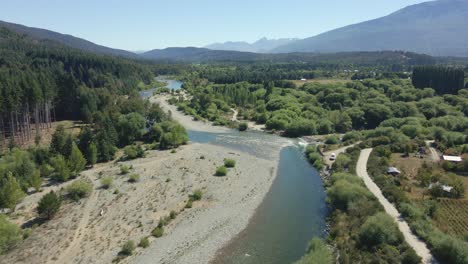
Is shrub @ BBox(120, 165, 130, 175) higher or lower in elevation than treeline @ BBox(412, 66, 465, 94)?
lower

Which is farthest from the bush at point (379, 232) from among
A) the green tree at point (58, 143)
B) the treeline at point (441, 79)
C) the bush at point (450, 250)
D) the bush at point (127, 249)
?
the treeline at point (441, 79)

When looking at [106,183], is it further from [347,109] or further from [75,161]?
[347,109]

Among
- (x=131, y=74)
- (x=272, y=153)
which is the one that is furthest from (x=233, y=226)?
(x=131, y=74)

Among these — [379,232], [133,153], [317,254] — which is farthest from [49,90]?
[379,232]

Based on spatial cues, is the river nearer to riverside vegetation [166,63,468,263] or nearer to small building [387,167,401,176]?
riverside vegetation [166,63,468,263]

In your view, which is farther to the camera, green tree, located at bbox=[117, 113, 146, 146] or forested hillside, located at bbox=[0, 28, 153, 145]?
green tree, located at bbox=[117, 113, 146, 146]

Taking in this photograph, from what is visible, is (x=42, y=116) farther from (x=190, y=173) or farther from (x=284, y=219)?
(x=284, y=219)

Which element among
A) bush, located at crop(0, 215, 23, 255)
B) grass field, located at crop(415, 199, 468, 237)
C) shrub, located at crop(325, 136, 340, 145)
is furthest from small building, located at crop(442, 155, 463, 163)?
bush, located at crop(0, 215, 23, 255)
